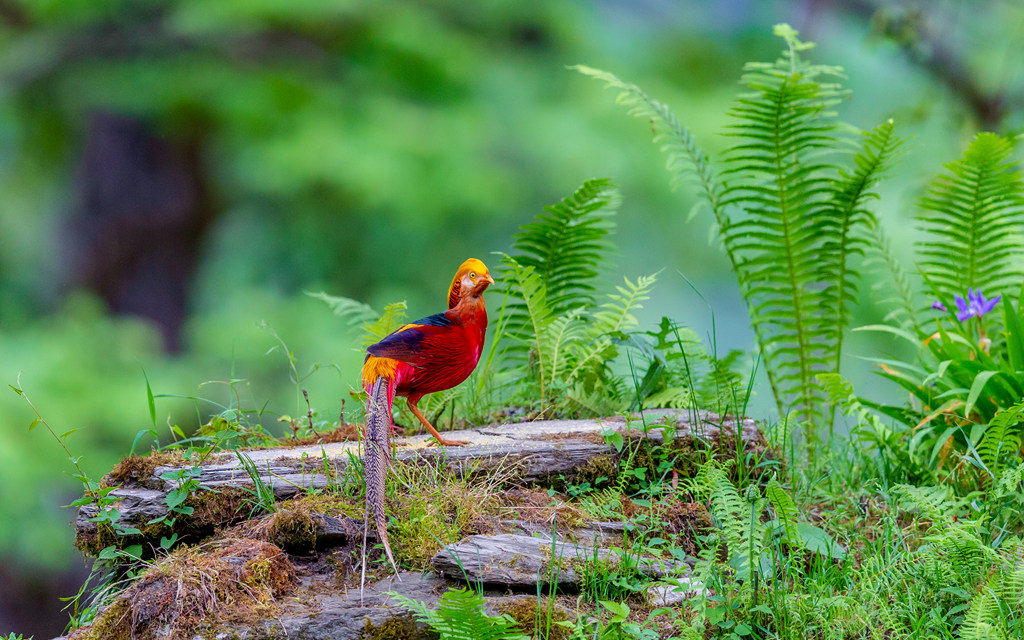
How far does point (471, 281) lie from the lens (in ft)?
7.55

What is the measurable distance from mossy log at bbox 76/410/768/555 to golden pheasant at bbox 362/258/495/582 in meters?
0.23

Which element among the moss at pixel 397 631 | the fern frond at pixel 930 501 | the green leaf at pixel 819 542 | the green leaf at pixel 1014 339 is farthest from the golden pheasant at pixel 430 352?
the green leaf at pixel 1014 339

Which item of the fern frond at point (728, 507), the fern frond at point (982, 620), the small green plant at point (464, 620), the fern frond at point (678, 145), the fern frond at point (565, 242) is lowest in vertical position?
the small green plant at point (464, 620)

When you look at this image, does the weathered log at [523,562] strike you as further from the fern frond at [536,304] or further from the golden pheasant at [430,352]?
the fern frond at [536,304]

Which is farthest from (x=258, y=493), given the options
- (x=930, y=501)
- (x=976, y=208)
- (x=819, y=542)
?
(x=976, y=208)

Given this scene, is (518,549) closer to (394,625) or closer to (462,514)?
(462,514)

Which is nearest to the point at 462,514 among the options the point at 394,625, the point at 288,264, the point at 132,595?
the point at 394,625

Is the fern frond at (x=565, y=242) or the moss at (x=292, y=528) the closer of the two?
the moss at (x=292, y=528)

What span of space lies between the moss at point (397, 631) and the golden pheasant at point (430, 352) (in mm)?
433

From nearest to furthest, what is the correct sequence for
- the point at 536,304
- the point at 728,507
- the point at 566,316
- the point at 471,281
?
the point at 728,507 → the point at 471,281 → the point at 536,304 → the point at 566,316

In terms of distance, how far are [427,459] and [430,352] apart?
36cm

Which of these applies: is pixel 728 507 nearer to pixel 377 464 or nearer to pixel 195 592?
pixel 377 464

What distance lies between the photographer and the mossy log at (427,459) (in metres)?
2.26

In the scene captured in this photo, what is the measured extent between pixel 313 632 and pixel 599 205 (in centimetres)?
197
